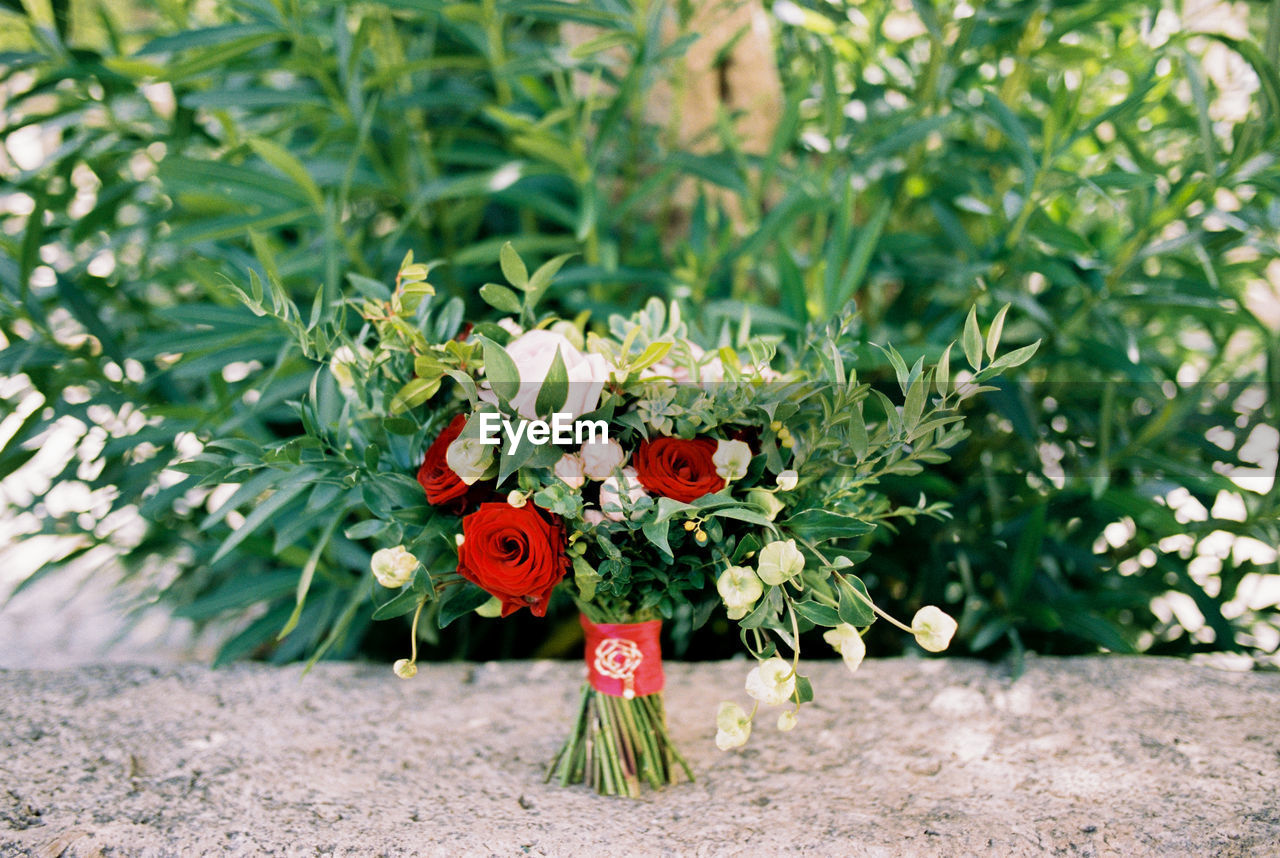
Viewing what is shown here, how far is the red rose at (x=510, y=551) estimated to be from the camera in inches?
19.6

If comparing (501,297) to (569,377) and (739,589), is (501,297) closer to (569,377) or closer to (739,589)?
(569,377)

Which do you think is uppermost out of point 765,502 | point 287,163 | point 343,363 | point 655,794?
point 287,163

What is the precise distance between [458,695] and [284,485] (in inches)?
16.1

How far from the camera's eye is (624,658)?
62cm

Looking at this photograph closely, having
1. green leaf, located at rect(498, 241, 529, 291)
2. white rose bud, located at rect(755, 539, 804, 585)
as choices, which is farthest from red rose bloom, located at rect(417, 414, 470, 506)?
white rose bud, located at rect(755, 539, 804, 585)

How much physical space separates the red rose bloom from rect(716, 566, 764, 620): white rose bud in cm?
19

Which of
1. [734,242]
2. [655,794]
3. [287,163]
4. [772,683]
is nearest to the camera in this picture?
[772,683]

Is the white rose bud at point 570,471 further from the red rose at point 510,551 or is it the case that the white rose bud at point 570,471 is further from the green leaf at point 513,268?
the green leaf at point 513,268

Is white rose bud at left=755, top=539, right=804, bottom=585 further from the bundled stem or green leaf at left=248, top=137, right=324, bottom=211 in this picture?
green leaf at left=248, top=137, right=324, bottom=211

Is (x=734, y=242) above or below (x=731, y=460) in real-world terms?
above

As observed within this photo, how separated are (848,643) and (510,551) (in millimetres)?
233

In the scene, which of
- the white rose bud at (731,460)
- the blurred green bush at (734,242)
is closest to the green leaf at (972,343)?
the white rose bud at (731,460)

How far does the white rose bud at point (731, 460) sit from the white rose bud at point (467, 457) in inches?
6.3

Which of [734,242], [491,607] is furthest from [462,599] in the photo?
[734,242]
